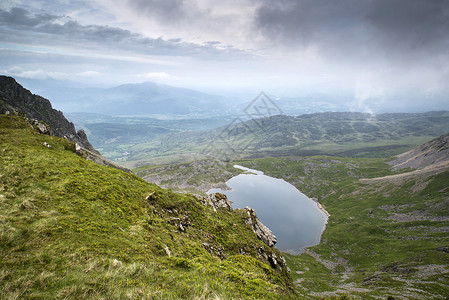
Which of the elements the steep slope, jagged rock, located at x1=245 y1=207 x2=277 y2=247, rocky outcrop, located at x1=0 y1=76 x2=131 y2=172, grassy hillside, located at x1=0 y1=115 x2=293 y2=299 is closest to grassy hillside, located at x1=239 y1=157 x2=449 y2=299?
the steep slope

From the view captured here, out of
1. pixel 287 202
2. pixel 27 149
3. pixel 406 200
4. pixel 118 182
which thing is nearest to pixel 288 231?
pixel 287 202

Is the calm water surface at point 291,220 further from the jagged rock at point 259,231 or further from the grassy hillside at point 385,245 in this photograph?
the jagged rock at point 259,231

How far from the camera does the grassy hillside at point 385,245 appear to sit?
226 feet

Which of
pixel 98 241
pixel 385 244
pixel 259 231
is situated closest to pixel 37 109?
pixel 259 231

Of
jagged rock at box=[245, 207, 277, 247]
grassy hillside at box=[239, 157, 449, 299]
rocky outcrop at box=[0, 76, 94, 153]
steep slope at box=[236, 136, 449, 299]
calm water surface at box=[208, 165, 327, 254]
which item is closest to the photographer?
jagged rock at box=[245, 207, 277, 247]

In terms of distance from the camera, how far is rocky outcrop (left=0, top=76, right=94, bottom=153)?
5794 inches

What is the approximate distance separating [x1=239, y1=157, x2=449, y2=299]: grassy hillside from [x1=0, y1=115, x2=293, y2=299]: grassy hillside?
6198cm

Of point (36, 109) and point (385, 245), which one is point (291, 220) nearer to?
point (385, 245)

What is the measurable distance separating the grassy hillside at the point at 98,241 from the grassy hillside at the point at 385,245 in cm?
6198

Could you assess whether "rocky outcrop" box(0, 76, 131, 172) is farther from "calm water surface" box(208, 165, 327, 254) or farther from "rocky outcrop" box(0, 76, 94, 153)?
"calm water surface" box(208, 165, 327, 254)

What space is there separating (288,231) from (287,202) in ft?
161

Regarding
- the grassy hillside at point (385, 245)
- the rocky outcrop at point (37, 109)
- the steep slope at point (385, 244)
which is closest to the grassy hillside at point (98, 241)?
the steep slope at point (385, 244)

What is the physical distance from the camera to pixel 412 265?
80.7 meters

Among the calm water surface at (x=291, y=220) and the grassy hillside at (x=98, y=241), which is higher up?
the grassy hillside at (x=98, y=241)
